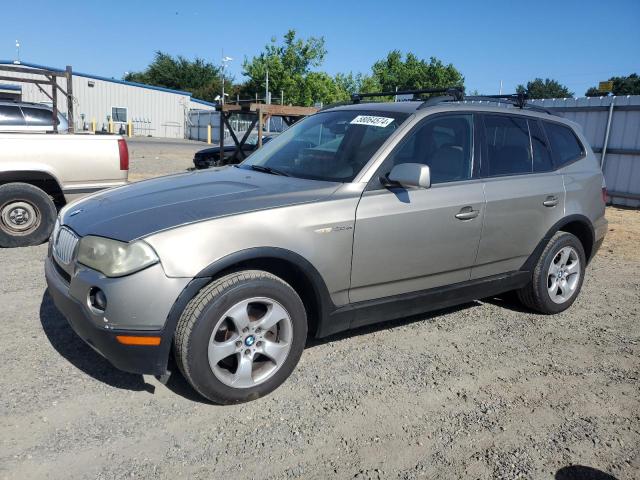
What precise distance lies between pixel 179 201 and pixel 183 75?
76.2m

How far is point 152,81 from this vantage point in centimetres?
7500

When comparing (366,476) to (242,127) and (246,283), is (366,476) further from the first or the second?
(242,127)

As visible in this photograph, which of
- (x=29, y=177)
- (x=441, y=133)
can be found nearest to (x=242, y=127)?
(x=29, y=177)

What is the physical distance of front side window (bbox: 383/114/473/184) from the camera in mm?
3791

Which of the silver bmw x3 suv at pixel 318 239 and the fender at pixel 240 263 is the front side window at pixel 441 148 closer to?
the silver bmw x3 suv at pixel 318 239

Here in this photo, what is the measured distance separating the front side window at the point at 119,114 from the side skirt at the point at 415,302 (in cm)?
4616

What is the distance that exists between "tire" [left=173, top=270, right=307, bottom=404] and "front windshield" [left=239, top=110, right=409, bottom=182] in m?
0.98

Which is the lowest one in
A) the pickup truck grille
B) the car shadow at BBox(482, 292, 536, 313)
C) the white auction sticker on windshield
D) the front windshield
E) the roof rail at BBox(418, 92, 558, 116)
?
the car shadow at BBox(482, 292, 536, 313)

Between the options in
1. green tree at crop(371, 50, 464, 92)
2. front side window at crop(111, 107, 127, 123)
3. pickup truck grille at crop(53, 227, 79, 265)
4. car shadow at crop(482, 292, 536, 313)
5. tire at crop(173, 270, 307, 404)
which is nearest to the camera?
tire at crop(173, 270, 307, 404)

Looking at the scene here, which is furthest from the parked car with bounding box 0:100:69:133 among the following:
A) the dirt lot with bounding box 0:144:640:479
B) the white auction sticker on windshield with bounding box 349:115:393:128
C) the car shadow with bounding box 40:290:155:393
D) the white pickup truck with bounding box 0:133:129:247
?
the white auction sticker on windshield with bounding box 349:115:393:128

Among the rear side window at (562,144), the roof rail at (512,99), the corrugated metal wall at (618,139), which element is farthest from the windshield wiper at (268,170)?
the corrugated metal wall at (618,139)

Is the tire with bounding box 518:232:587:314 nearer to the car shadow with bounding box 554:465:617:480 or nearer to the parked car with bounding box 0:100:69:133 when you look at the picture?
the car shadow with bounding box 554:465:617:480

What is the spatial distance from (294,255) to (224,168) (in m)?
1.54

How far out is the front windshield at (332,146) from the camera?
147 inches
